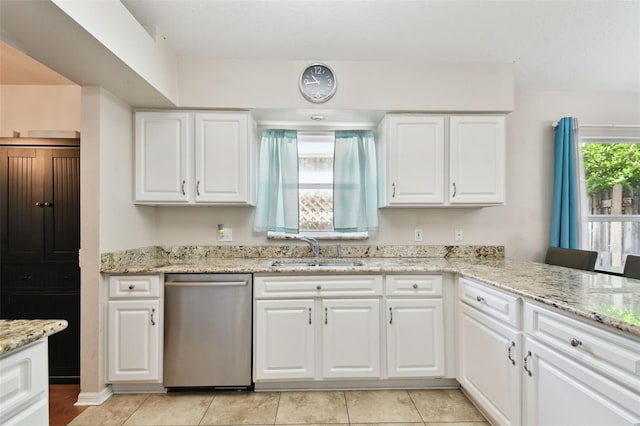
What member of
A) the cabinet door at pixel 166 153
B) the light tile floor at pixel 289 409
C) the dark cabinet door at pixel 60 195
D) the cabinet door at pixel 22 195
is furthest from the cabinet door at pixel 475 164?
the cabinet door at pixel 22 195

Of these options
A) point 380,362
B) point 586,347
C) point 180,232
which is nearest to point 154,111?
point 180,232

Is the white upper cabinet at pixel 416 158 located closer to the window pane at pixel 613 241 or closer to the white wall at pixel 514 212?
the white wall at pixel 514 212

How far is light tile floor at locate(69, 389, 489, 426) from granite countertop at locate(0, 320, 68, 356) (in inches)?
51.6

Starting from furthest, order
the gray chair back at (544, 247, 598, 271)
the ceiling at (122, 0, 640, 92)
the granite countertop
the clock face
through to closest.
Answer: the clock face, the gray chair back at (544, 247, 598, 271), the ceiling at (122, 0, 640, 92), the granite countertop

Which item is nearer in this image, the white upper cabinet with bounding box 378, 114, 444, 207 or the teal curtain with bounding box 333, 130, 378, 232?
the white upper cabinet with bounding box 378, 114, 444, 207

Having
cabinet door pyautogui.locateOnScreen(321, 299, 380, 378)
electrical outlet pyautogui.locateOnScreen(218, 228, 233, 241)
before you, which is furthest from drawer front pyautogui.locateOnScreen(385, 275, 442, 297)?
electrical outlet pyautogui.locateOnScreen(218, 228, 233, 241)

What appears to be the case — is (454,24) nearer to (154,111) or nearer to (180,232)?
(154,111)

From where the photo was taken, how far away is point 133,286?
227cm

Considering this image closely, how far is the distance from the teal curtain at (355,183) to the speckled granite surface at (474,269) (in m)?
0.25

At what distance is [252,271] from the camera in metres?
2.29

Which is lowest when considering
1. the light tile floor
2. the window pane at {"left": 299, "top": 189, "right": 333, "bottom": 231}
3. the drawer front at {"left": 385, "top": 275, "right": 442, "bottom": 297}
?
the light tile floor

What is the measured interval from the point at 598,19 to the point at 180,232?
3.47 m

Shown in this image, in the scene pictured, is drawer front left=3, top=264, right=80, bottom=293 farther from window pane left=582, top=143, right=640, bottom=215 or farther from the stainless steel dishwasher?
window pane left=582, top=143, right=640, bottom=215

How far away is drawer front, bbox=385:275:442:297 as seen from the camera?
235cm
